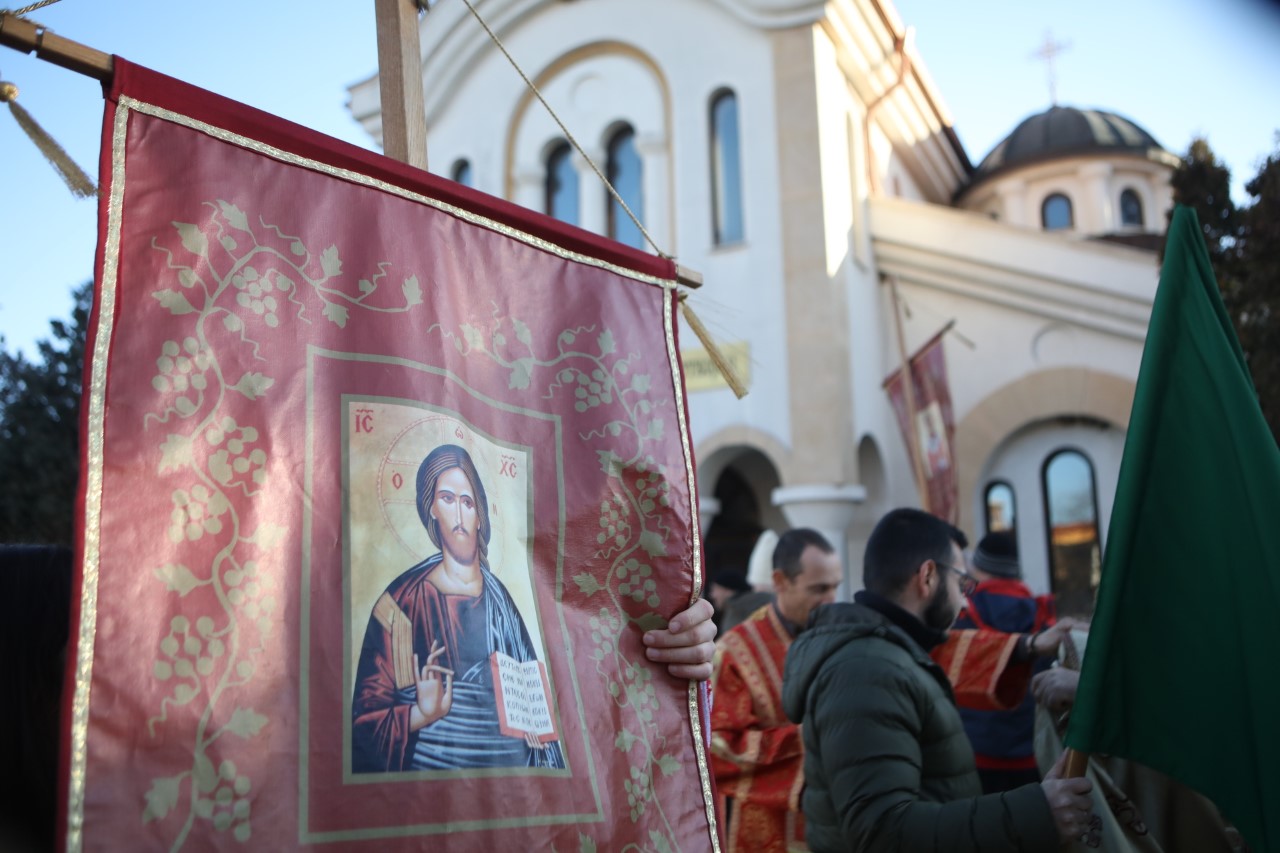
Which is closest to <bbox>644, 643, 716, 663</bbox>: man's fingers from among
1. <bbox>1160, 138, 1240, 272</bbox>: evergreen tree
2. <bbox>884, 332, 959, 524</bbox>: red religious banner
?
<bbox>884, 332, 959, 524</bbox>: red religious banner

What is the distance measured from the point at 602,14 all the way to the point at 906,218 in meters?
4.43

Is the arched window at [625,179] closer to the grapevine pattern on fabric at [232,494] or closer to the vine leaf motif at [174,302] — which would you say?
the grapevine pattern on fabric at [232,494]

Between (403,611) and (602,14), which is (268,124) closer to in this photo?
(403,611)

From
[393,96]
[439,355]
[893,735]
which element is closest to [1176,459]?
[893,735]

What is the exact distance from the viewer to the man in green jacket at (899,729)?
7.48 ft

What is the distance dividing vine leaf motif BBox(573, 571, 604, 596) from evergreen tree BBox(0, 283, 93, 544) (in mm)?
15946

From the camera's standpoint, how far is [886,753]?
2.41 metres

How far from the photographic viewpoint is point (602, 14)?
13.0 meters

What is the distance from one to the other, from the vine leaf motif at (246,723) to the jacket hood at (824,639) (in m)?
1.55

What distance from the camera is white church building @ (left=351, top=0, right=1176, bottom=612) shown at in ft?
36.8

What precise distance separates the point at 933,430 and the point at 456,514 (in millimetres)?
8876

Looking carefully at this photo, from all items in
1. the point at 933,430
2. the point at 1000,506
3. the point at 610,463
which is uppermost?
the point at 933,430

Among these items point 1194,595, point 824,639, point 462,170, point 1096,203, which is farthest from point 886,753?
point 1096,203

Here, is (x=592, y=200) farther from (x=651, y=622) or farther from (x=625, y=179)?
(x=651, y=622)
